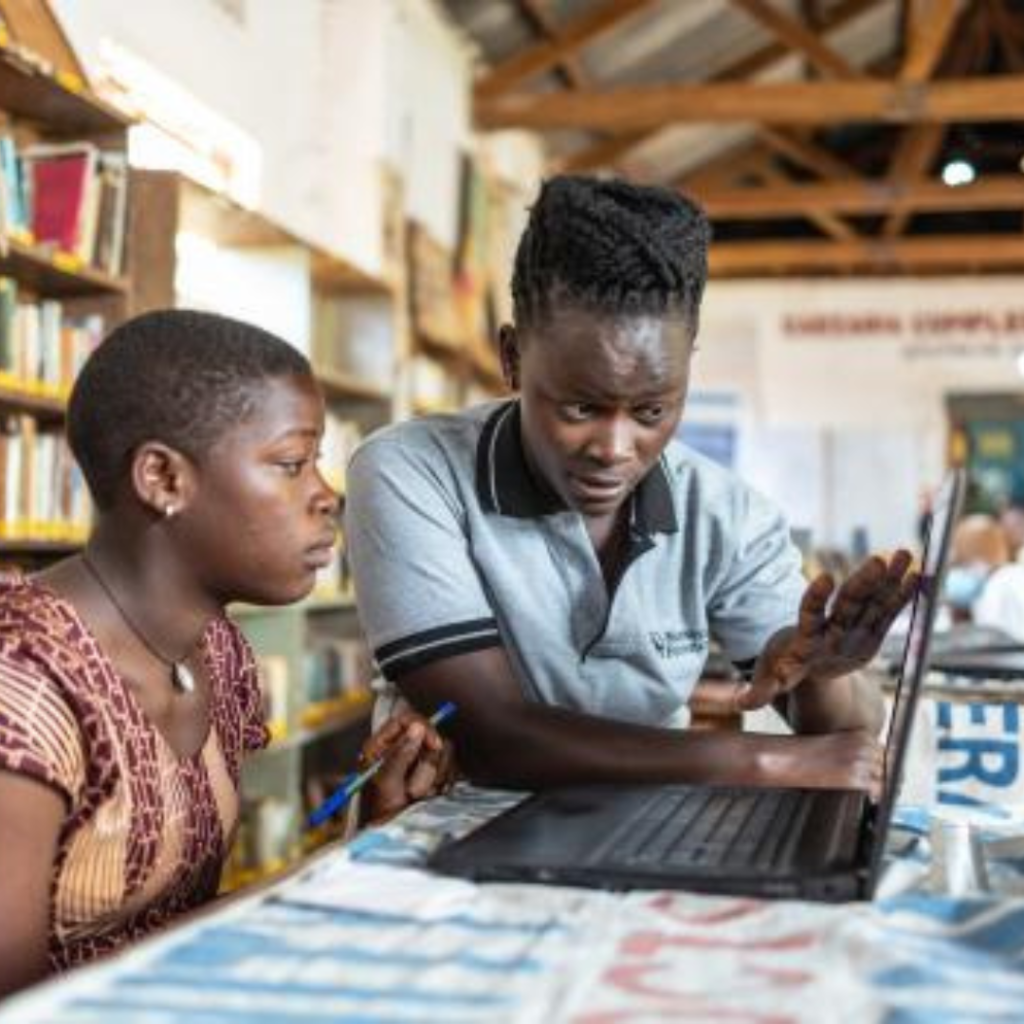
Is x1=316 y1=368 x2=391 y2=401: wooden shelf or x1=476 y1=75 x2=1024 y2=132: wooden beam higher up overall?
x1=476 y1=75 x2=1024 y2=132: wooden beam

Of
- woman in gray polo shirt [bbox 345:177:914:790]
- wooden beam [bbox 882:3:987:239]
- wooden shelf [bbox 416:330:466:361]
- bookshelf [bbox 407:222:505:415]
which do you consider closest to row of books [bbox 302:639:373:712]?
bookshelf [bbox 407:222:505:415]

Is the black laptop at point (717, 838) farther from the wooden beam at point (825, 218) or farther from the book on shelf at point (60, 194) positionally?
the wooden beam at point (825, 218)

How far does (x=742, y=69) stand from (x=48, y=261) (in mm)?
6889

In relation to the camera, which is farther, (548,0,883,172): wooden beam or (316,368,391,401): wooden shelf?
(548,0,883,172): wooden beam

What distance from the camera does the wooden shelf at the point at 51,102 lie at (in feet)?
9.48

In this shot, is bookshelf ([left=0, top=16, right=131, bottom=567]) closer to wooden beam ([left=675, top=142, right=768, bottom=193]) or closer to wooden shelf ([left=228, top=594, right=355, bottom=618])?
wooden shelf ([left=228, top=594, right=355, bottom=618])

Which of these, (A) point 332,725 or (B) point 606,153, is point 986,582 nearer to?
(A) point 332,725

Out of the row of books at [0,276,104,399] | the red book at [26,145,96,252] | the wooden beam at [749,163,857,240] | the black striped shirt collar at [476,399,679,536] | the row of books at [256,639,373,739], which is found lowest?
the row of books at [256,639,373,739]

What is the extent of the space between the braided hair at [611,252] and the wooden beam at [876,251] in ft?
30.5

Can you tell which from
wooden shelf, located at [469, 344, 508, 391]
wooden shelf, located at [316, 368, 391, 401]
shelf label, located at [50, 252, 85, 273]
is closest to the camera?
shelf label, located at [50, 252, 85, 273]

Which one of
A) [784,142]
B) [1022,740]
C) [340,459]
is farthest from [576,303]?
[784,142]

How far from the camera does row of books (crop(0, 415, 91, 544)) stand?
2.95 m

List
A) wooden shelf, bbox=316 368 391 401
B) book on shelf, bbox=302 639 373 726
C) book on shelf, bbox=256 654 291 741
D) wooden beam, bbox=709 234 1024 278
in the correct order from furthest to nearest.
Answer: wooden beam, bbox=709 234 1024 278
wooden shelf, bbox=316 368 391 401
book on shelf, bbox=302 639 373 726
book on shelf, bbox=256 654 291 741

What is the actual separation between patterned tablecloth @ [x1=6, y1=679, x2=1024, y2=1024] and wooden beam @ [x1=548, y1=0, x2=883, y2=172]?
8.30 meters
